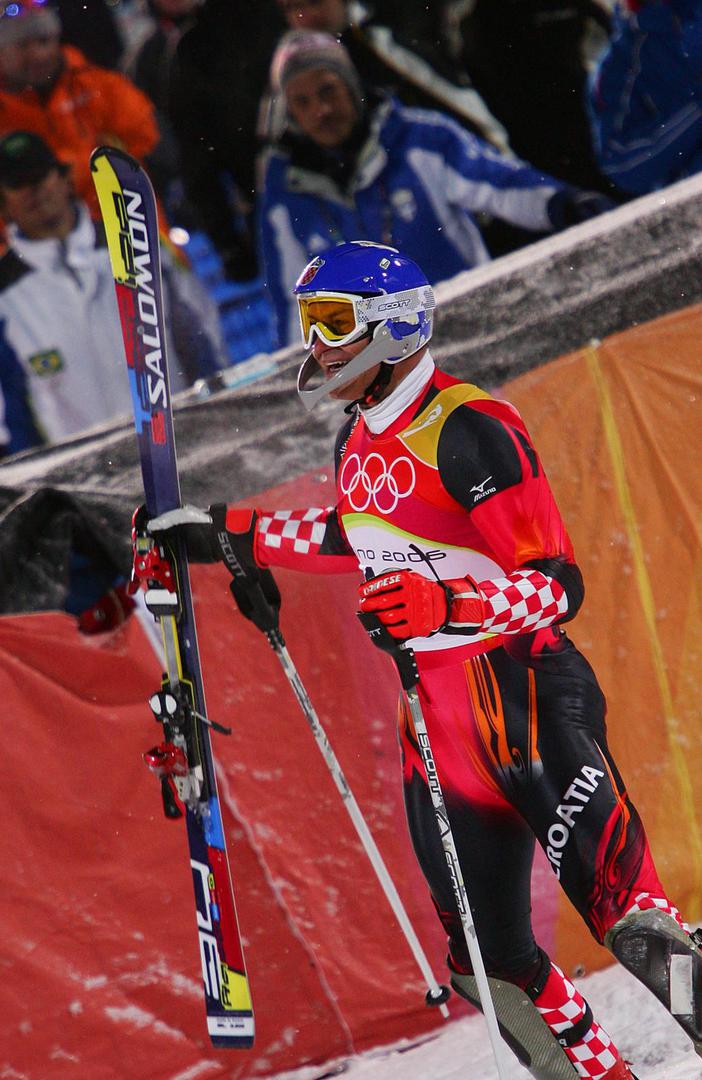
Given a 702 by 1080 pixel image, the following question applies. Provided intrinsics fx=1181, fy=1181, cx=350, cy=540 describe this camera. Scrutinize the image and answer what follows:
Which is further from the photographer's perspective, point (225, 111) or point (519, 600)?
point (225, 111)

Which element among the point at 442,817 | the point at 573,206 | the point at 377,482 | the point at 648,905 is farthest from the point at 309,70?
the point at 648,905

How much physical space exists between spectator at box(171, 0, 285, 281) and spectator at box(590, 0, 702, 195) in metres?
1.26

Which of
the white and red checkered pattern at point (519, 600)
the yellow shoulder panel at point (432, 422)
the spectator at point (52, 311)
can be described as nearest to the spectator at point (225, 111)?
the spectator at point (52, 311)

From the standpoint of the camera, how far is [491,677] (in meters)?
2.78

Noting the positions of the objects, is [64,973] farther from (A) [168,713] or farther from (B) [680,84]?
(B) [680,84]

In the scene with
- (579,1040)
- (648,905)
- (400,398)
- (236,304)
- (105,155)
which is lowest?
(579,1040)

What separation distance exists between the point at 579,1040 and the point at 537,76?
11.0 ft

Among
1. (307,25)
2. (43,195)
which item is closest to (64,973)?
(43,195)

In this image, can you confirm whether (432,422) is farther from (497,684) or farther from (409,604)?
(497,684)

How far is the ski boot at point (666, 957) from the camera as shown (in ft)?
8.30

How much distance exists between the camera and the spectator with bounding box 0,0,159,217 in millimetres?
4102

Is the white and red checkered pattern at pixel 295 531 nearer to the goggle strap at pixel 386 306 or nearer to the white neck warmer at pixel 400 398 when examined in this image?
the white neck warmer at pixel 400 398

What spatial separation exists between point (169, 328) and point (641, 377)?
1.68 metres

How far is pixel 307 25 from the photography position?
4254 millimetres
